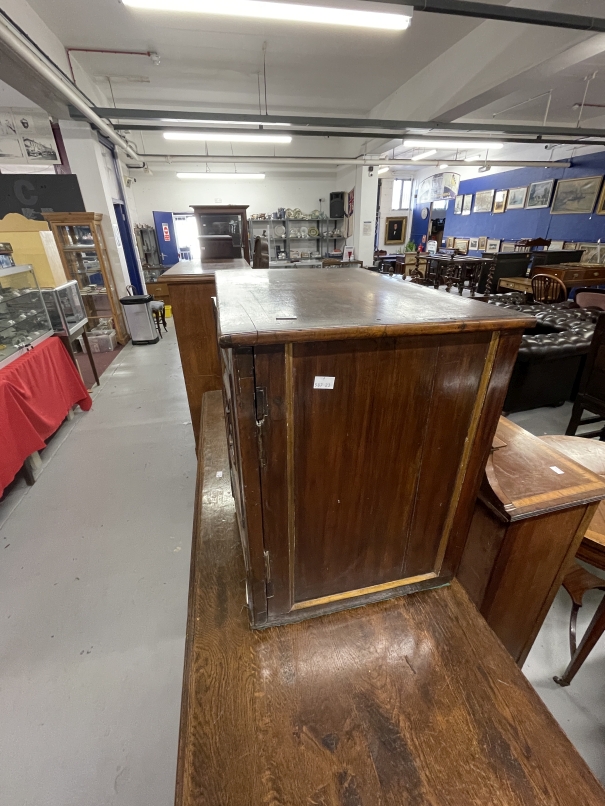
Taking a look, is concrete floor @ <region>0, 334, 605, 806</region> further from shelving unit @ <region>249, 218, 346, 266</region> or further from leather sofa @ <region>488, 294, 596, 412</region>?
shelving unit @ <region>249, 218, 346, 266</region>

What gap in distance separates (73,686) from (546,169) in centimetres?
1103

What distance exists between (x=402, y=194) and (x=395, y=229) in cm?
135

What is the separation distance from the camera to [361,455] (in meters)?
0.82

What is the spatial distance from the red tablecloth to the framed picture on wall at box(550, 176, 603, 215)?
948cm

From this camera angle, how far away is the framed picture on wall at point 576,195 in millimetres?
6914

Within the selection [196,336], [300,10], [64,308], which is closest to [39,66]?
[64,308]

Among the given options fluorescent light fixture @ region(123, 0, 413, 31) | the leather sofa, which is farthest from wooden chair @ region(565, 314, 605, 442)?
fluorescent light fixture @ region(123, 0, 413, 31)

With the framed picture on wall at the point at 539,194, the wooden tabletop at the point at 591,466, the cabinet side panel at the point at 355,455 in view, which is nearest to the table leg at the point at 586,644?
the wooden tabletop at the point at 591,466

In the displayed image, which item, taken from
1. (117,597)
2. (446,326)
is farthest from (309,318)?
(117,597)

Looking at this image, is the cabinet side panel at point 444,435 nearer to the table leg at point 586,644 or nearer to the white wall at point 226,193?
the table leg at point 586,644

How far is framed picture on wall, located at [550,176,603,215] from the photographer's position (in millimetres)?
6914

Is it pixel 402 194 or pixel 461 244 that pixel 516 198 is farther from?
pixel 402 194

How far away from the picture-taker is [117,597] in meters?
1.78

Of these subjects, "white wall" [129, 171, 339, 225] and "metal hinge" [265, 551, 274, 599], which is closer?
"metal hinge" [265, 551, 274, 599]
